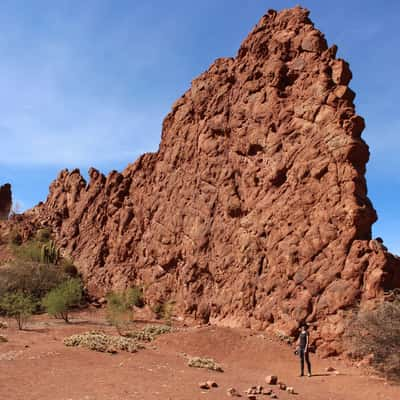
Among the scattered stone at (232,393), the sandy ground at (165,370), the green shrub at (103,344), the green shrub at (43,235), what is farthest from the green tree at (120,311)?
the green shrub at (43,235)

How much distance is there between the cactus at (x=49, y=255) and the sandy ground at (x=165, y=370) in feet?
52.2

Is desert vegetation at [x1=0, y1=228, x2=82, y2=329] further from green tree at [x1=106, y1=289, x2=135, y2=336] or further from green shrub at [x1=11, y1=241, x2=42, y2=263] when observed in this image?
green tree at [x1=106, y1=289, x2=135, y2=336]

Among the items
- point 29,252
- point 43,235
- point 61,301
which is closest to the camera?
point 61,301

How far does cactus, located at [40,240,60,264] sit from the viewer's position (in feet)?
130

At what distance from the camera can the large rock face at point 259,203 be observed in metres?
21.6

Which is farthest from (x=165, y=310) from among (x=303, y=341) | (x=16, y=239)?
(x=16, y=239)

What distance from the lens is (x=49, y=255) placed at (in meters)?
40.2

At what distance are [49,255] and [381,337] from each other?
1229 inches

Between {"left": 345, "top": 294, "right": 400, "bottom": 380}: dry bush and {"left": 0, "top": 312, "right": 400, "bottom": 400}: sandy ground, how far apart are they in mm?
619

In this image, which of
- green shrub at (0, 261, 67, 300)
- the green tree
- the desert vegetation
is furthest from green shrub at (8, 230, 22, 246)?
the green tree

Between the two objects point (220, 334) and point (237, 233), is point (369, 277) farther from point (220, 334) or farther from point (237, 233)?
point (237, 233)

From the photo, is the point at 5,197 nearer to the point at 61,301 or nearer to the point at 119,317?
the point at 61,301

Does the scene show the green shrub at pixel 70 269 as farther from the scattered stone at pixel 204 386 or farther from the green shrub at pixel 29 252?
the scattered stone at pixel 204 386

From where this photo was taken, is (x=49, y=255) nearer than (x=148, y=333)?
No
